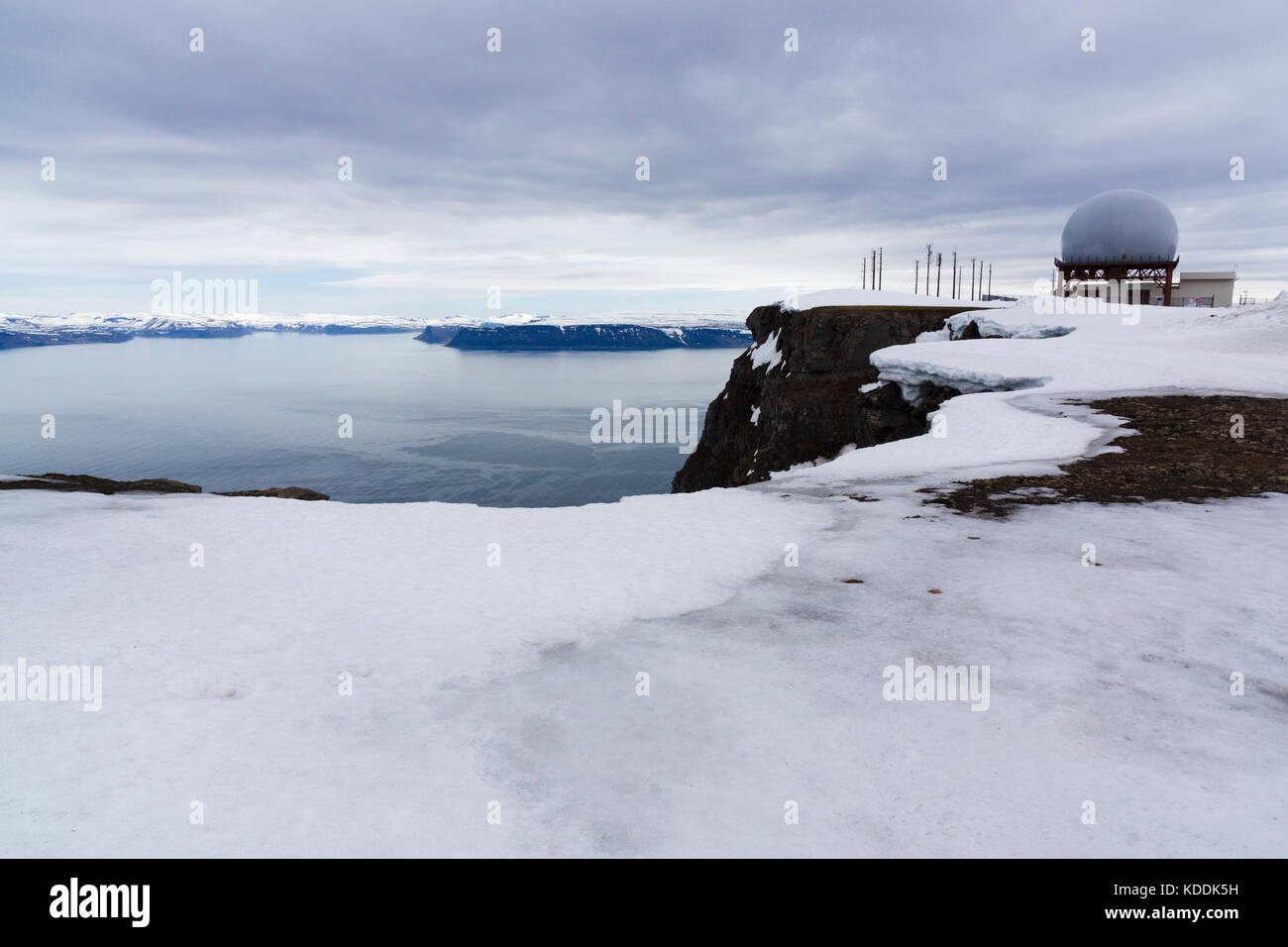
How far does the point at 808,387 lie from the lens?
48125 mm

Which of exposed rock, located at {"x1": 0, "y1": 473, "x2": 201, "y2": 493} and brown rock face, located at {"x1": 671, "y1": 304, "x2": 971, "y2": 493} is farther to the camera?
brown rock face, located at {"x1": 671, "y1": 304, "x2": 971, "y2": 493}

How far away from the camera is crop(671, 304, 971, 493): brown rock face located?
45281mm

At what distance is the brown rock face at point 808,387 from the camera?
1783 inches

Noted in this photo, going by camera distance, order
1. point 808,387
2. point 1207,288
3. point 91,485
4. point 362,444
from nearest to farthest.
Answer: point 91,485
point 808,387
point 1207,288
point 362,444

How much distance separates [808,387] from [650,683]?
1768 inches

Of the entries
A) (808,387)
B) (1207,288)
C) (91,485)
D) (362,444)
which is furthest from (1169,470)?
(362,444)

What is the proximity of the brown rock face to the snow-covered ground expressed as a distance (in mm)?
30717

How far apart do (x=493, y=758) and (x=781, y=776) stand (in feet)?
5.90

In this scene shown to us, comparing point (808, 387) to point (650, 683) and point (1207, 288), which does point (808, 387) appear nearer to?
point (650, 683)

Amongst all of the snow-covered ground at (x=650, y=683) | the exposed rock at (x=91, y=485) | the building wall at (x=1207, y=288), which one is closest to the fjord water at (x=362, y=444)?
the building wall at (x=1207, y=288)

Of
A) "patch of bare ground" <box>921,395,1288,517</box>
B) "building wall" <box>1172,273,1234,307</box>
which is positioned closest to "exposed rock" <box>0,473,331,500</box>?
"patch of bare ground" <box>921,395,1288,517</box>

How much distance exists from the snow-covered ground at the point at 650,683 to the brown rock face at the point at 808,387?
1209 inches

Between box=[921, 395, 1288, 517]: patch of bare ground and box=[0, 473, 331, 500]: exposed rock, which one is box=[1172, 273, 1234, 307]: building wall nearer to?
box=[921, 395, 1288, 517]: patch of bare ground
